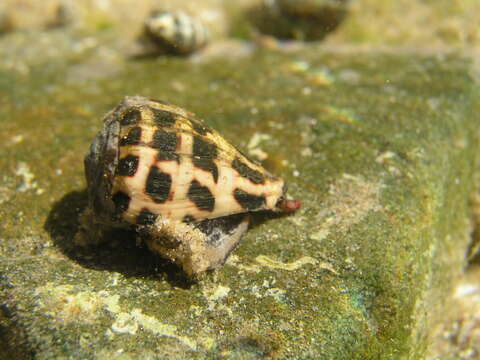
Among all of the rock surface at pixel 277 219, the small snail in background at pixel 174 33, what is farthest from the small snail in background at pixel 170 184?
the small snail in background at pixel 174 33

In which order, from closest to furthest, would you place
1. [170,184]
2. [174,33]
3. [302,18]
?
[170,184] → [174,33] → [302,18]

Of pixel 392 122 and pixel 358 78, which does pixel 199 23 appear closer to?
pixel 358 78

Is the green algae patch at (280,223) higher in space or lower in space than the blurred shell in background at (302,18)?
lower

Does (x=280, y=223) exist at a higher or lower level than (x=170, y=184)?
lower

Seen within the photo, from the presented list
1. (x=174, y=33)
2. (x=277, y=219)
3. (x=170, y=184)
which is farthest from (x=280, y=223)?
(x=174, y=33)

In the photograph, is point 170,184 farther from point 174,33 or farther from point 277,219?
point 174,33

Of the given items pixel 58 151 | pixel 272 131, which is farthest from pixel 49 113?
pixel 272 131

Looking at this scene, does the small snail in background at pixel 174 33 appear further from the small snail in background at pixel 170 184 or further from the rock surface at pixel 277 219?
the small snail in background at pixel 170 184
